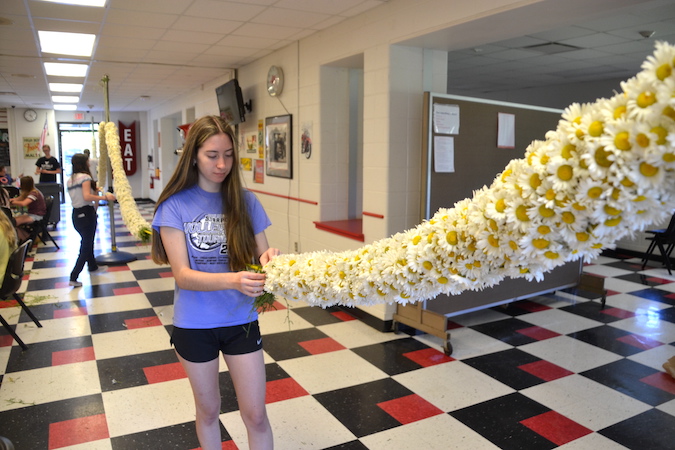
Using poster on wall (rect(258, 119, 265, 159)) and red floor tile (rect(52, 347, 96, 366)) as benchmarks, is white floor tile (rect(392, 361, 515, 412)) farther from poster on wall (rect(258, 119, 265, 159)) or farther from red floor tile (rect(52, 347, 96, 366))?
poster on wall (rect(258, 119, 265, 159))

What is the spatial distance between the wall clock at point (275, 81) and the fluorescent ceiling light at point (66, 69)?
3085 mm

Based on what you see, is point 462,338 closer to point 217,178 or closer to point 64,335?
point 217,178

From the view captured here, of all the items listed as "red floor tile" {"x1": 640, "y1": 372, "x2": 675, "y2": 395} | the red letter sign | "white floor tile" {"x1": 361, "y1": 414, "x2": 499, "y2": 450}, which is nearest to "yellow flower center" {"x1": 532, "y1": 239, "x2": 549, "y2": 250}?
"white floor tile" {"x1": 361, "y1": 414, "x2": 499, "y2": 450}

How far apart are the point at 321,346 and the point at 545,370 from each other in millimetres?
1600

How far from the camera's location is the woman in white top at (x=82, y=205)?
17.7 feet

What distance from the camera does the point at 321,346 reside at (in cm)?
385

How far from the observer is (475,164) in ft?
13.9

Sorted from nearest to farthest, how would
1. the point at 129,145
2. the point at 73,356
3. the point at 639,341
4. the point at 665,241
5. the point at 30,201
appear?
the point at 73,356, the point at 639,341, the point at 665,241, the point at 30,201, the point at 129,145

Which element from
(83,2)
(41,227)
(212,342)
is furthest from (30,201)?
(212,342)

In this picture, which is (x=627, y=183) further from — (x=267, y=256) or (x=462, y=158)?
(x=462, y=158)

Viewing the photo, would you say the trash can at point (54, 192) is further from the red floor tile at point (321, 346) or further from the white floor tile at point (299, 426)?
the white floor tile at point (299, 426)

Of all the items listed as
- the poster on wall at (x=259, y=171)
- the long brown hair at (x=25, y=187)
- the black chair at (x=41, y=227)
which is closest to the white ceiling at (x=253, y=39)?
the poster on wall at (x=259, y=171)

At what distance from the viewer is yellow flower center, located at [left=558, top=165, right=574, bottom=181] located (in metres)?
0.90

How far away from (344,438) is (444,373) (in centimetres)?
105
